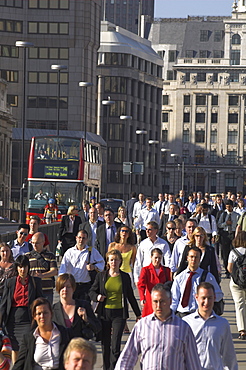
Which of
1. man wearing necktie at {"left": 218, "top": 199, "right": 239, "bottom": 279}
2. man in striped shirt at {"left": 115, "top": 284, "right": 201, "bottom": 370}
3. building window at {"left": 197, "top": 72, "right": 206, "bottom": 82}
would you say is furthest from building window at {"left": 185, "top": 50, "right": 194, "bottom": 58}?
man in striped shirt at {"left": 115, "top": 284, "right": 201, "bottom": 370}

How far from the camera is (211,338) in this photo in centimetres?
733

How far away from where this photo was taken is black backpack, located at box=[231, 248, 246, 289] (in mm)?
12922

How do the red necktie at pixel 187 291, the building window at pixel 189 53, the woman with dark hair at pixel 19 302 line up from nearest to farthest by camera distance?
1. the woman with dark hair at pixel 19 302
2. the red necktie at pixel 187 291
3. the building window at pixel 189 53

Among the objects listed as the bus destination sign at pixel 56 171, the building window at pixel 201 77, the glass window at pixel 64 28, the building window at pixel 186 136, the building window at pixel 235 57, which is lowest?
the bus destination sign at pixel 56 171

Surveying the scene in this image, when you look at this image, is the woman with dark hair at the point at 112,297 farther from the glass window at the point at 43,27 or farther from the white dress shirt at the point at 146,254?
the glass window at the point at 43,27

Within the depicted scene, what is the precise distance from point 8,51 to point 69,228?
77245 mm

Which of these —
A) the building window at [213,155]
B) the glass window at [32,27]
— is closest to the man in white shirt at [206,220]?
the glass window at [32,27]

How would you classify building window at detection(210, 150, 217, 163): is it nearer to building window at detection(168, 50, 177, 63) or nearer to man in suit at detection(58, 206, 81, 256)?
building window at detection(168, 50, 177, 63)

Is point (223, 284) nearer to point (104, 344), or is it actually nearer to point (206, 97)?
point (104, 344)

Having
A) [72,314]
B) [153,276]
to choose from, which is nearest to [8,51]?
[153,276]

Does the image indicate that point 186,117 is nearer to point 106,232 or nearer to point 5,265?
point 106,232

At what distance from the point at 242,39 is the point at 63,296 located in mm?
133064

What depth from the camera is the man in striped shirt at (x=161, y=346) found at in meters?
6.73

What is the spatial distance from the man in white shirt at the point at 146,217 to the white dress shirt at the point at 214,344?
46.8ft
